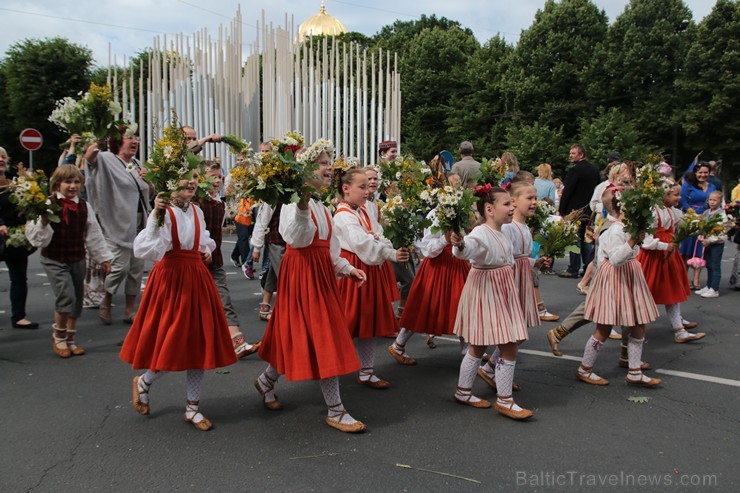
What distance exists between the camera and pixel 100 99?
6289mm

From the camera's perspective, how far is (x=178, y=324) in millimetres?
4578

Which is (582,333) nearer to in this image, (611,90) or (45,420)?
(45,420)

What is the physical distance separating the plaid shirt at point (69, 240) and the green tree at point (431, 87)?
3500cm

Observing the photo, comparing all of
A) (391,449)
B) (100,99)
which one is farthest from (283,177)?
(100,99)

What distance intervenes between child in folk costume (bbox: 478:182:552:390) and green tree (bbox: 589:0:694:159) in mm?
29474

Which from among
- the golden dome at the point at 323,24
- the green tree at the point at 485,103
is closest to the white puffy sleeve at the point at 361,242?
the green tree at the point at 485,103

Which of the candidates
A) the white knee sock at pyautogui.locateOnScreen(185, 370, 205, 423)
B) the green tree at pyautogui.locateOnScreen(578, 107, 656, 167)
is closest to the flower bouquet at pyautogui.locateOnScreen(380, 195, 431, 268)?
the white knee sock at pyautogui.locateOnScreen(185, 370, 205, 423)

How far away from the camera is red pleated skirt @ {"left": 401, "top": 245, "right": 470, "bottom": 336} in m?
5.91

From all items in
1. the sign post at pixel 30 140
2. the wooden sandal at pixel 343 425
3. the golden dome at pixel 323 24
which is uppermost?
the golden dome at pixel 323 24

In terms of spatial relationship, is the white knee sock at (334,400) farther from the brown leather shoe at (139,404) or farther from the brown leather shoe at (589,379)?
the brown leather shoe at (589,379)

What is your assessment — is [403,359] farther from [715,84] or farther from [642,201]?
[715,84]

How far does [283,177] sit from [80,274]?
384cm

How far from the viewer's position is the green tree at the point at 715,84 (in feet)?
97.0

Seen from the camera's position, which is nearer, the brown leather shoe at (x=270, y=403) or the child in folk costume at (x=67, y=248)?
the brown leather shoe at (x=270, y=403)
